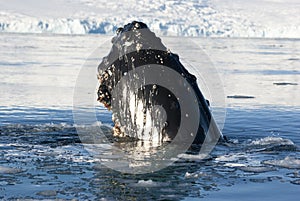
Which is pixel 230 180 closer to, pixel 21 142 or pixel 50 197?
pixel 50 197

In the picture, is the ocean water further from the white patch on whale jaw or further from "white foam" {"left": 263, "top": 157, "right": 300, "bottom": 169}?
the white patch on whale jaw

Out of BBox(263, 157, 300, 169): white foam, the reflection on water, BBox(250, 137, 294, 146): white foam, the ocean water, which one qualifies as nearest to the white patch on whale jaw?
the reflection on water

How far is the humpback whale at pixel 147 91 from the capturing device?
287 inches

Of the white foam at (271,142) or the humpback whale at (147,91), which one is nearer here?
the humpback whale at (147,91)

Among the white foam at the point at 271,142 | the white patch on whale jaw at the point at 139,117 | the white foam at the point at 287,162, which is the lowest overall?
the white foam at the point at 271,142

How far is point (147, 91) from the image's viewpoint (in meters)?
7.32

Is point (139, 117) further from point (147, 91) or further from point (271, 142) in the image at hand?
point (271, 142)

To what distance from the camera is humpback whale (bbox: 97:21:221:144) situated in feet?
23.9

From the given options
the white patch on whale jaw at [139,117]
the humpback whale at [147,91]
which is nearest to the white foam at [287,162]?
the humpback whale at [147,91]

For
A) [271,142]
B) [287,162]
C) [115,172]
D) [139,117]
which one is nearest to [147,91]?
[139,117]

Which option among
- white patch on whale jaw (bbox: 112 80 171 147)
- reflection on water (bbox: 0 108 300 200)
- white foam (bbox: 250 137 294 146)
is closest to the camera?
reflection on water (bbox: 0 108 300 200)

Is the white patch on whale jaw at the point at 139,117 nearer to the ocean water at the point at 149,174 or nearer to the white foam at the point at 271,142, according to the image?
the ocean water at the point at 149,174

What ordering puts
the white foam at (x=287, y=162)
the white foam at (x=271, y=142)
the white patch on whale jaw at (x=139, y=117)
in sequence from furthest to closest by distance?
the white foam at (x=271, y=142), the white patch on whale jaw at (x=139, y=117), the white foam at (x=287, y=162)

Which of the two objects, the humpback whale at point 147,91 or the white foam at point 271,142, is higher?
the humpback whale at point 147,91
